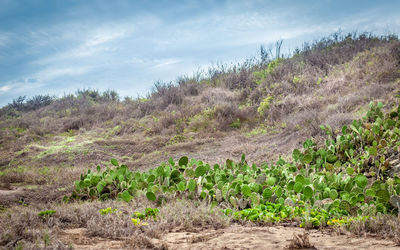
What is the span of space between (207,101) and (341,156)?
31.9 ft

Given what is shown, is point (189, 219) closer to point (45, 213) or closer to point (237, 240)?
point (237, 240)

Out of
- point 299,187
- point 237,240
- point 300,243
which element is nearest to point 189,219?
point 237,240

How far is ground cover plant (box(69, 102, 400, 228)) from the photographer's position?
10.1ft

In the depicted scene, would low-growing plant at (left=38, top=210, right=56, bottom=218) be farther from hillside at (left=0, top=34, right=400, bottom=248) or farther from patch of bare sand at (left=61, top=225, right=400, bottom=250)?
patch of bare sand at (left=61, top=225, right=400, bottom=250)

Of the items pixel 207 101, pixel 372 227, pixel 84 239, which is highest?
pixel 207 101

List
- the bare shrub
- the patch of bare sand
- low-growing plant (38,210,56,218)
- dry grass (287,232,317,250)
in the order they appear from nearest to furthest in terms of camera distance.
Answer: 1. dry grass (287,232,317,250)
2. the patch of bare sand
3. the bare shrub
4. low-growing plant (38,210,56,218)

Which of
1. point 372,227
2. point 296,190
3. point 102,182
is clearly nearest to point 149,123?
point 102,182

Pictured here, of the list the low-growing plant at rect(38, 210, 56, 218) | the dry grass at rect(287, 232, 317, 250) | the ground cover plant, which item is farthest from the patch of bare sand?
the low-growing plant at rect(38, 210, 56, 218)

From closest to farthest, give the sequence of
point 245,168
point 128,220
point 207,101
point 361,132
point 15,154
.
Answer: point 128,220 → point 245,168 → point 361,132 → point 15,154 → point 207,101

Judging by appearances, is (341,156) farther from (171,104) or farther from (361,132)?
(171,104)

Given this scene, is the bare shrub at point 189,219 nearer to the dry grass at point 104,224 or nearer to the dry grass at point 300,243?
the dry grass at point 104,224

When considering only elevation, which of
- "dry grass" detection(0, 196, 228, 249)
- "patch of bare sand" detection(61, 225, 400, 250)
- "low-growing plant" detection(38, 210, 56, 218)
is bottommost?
"patch of bare sand" detection(61, 225, 400, 250)

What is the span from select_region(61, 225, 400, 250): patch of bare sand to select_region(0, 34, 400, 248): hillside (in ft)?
0.36

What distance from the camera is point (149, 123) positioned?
13555mm
